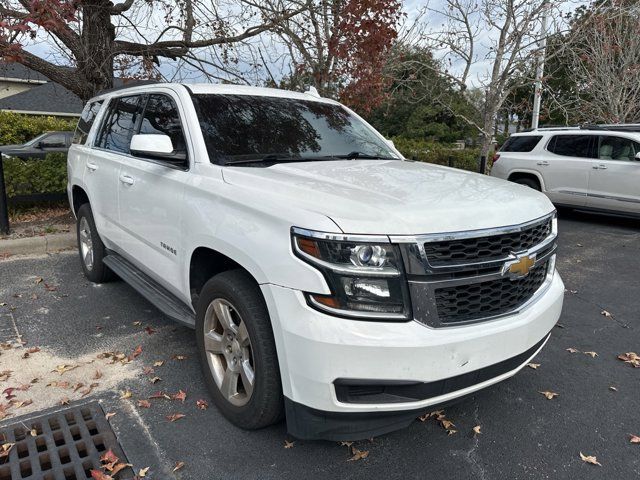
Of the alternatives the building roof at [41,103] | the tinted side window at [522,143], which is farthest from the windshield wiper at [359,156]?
the building roof at [41,103]

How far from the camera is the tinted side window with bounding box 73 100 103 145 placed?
521 centimetres

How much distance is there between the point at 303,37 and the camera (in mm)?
7809

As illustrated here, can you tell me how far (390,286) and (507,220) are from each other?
2.44 ft

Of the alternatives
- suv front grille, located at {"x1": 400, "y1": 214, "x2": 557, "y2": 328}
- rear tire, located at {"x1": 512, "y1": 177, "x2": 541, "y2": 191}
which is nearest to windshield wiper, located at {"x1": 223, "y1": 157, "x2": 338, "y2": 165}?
suv front grille, located at {"x1": 400, "y1": 214, "x2": 557, "y2": 328}

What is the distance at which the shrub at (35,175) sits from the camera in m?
7.30

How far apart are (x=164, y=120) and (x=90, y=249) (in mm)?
2137

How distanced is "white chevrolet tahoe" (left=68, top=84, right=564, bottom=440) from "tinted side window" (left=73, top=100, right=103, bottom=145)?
207 cm

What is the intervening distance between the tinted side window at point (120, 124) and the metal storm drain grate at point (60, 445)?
7.13ft

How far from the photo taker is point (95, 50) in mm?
7836

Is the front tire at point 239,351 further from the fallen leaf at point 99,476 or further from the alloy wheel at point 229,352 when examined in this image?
the fallen leaf at point 99,476

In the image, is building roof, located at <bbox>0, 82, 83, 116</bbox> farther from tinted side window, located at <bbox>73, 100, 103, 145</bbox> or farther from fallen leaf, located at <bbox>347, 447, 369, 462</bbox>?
fallen leaf, located at <bbox>347, 447, 369, 462</bbox>

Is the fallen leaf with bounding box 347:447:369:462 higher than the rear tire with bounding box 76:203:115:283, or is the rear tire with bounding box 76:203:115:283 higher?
the rear tire with bounding box 76:203:115:283

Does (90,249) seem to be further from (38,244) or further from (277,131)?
(277,131)

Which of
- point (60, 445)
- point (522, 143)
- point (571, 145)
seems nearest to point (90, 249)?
point (60, 445)
